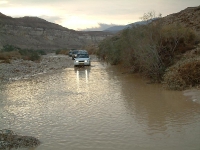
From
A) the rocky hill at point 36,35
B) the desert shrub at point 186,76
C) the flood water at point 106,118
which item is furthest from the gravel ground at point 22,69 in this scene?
the rocky hill at point 36,35

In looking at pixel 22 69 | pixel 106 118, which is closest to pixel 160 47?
pixel 106 118

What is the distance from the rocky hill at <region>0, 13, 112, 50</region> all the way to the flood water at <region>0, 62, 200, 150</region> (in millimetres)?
72933

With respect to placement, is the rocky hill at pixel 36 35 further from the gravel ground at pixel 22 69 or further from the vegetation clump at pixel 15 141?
the vegetation clump at pixel 15 141

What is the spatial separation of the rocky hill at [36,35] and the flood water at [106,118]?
72.9 meters

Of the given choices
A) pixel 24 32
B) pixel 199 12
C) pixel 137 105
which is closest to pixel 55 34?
pixel 24 32

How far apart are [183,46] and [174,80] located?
6050 millimetres

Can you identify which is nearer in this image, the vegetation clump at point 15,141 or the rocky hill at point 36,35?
the vegetation clump at point 15,141

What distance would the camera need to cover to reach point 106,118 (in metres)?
9.31

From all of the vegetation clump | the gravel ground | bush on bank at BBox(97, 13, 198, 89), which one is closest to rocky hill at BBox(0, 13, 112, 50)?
the gravel ground

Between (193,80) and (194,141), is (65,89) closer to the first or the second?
(193,80)

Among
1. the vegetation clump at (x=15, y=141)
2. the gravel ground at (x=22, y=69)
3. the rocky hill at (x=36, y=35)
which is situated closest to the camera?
the vegetation clump at (x=15, y=141)

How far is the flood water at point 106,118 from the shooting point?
7.08 metres

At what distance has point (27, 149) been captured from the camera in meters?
6.80

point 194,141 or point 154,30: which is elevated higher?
point 154,30
